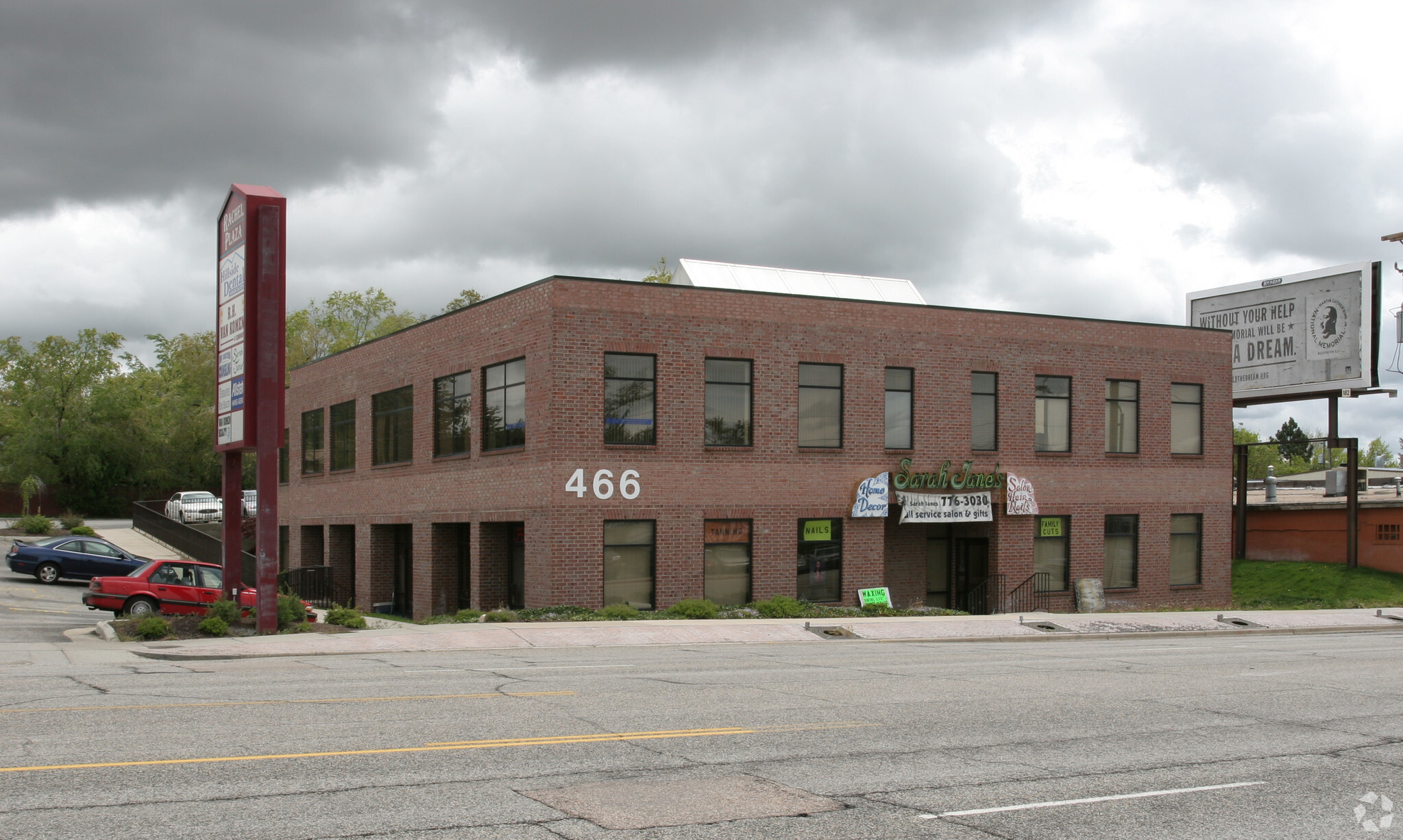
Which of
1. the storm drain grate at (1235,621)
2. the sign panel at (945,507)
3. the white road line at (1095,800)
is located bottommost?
the storm drain grate at (1235,621)

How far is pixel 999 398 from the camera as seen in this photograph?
3148 cm

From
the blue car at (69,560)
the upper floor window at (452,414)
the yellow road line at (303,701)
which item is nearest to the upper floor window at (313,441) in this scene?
the blue car at (69,560)

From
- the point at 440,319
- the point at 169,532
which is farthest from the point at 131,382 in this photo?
the point at 440,319

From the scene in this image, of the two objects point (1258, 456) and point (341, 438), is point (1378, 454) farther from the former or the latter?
point (341, 438)

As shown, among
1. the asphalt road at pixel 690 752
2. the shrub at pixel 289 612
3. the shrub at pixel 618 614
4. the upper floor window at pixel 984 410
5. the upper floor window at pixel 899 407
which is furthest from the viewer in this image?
the upper floor window at pixel 984 410

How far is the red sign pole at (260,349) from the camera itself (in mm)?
21672

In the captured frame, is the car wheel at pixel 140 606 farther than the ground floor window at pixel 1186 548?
No

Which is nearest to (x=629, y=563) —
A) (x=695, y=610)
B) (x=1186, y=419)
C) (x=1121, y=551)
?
(x=695, y=610)

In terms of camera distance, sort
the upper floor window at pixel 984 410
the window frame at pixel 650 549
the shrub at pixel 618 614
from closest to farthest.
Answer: the shrub at pixel 618 614, the window frame at pixel 650 549, the upper floor window at pixel 984 410

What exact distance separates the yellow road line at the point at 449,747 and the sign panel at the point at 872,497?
61.7 ft

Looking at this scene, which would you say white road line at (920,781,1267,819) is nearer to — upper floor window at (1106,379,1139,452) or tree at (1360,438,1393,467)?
upper floor window at (1106,379,1139,452)

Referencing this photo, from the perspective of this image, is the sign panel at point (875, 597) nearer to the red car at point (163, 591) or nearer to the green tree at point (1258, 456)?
the red car at point (163, 591)

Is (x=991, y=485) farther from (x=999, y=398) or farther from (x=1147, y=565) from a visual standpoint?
(x=1147, y=565)

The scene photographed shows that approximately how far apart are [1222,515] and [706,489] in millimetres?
17190
